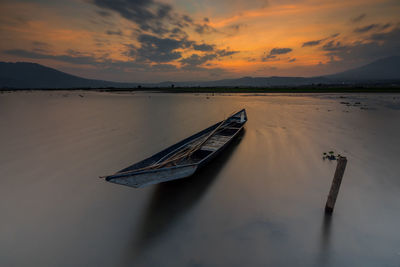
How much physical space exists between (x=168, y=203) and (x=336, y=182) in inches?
205

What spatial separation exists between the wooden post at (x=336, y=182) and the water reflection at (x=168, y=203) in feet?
13.4

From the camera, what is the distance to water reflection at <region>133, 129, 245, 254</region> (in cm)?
499

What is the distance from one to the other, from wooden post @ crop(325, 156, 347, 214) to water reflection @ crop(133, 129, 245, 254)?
4.08 metres

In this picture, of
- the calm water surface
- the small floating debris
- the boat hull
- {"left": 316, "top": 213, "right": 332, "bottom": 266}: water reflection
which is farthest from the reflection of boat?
the small floating debris

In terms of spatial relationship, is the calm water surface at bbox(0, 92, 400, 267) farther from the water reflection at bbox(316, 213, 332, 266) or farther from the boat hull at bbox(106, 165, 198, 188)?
the boat hull at bbox(106, 165, 198, 188)

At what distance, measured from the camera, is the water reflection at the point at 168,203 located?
4.99m

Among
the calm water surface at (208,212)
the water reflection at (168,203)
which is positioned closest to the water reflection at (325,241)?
the calm water surface at (208,212)

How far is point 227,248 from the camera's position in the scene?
15.1ft

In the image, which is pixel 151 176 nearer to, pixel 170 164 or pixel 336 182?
pixel 170 164

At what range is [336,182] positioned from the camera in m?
5.19

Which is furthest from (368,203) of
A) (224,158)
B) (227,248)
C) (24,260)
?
(24,260)

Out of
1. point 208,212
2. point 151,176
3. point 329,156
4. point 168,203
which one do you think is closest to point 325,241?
point 208,212

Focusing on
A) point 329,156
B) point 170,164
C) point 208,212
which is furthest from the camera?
point 329,156

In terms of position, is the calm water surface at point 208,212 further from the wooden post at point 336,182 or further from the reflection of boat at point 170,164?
the reflection of boat at point 170,164
